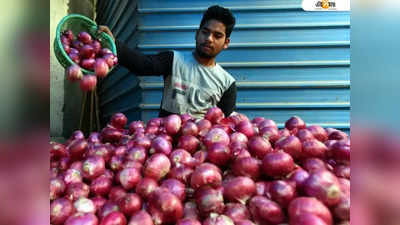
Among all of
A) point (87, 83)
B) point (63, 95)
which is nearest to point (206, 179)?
point (87, 83)

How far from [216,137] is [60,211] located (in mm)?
475

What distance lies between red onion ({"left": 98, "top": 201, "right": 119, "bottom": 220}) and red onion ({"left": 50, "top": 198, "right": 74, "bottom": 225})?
0.07 meters

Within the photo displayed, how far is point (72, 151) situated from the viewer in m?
1.10

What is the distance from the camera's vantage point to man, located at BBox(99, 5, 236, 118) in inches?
81.7

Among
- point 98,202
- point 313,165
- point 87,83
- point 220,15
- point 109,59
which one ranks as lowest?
point 98,202

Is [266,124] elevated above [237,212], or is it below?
above

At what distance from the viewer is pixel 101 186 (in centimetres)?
90

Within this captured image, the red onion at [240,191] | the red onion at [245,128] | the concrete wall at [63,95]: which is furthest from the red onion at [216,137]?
the concrete wall at [63,95]

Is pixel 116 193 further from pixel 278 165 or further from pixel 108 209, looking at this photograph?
pixel 278 165

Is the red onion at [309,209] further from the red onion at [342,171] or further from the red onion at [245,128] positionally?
the red onion at [245,128]

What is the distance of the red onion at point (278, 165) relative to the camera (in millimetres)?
797
